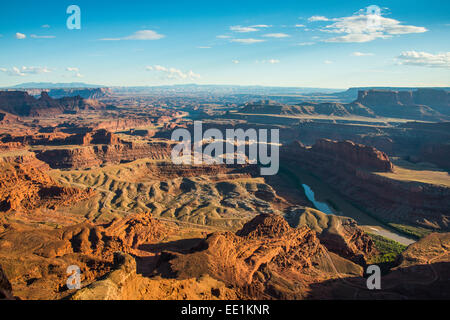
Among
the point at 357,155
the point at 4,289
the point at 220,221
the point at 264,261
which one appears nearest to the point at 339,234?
the point at 264,261

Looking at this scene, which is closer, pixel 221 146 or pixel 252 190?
pixel 252 190

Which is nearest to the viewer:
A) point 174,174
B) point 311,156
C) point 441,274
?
point 441,274

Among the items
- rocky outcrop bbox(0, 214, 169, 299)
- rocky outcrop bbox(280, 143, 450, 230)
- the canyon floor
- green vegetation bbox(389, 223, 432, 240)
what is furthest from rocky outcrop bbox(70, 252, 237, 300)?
rocky outcrop bbox(280, 143, 450, 230)
